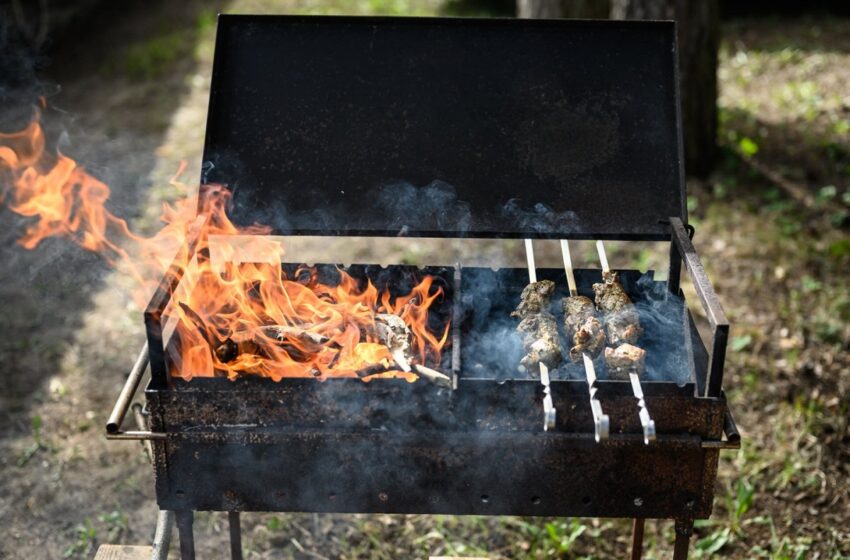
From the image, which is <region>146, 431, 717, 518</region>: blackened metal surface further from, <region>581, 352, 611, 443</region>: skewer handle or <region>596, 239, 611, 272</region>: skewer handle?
<region>596, 239, 611, 272</region>: skewer handle

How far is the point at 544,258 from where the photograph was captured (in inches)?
267

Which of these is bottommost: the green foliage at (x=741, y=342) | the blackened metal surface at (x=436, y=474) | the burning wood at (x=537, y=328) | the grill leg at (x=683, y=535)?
the green foliage at (x=741, y=342)

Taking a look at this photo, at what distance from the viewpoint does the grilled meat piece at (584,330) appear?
3.03 metres

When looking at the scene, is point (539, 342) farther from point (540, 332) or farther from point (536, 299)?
point (536, 299)

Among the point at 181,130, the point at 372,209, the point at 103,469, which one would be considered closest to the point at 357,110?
the point at 372,209

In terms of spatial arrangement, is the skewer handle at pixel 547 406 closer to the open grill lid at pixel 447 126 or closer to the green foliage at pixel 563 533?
the open grill lid at pixel 447 126

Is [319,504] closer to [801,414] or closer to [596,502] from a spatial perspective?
[596,502]

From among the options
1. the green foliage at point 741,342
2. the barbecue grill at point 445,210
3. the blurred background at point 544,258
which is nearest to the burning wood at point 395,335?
the barbecue grill at point 445,210

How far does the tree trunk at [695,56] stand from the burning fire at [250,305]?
4559mm

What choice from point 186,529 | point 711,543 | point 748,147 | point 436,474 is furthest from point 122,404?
point 748,147

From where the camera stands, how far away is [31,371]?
5426mm

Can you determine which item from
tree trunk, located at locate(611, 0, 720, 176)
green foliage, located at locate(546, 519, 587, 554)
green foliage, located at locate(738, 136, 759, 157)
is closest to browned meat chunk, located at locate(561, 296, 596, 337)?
green foliage, located at locate(546, 519, 587, 554)

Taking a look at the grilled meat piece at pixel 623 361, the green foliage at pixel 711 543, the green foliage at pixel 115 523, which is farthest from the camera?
the green foliage at pixel 115 523

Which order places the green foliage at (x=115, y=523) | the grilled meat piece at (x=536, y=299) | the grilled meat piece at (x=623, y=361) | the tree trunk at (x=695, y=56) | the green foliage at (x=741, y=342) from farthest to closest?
1. the tree trunk at (x=695, y=56)
2. the green foliage at (x=741, y=342)
3. the green foliage at (x=115, y=523)
4. the grilled meat piece at (x=536, y=299)
5. the grilled meat piece at (x=623, y=361)
